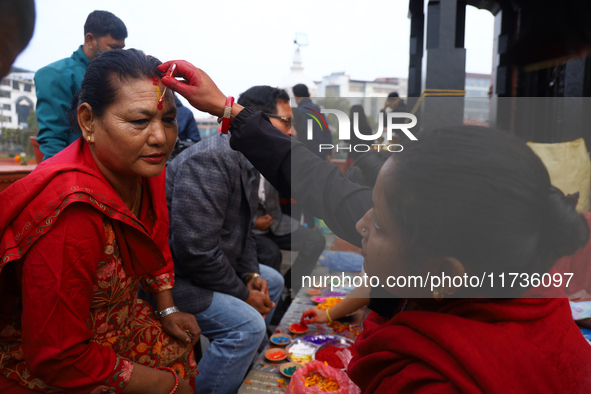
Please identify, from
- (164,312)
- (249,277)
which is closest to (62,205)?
(164,312)

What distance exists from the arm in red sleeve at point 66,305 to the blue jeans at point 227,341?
2.79 ft

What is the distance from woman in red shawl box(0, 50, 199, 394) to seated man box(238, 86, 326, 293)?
1.10m

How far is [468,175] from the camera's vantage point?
0.62m

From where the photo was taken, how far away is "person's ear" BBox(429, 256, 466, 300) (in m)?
0.65

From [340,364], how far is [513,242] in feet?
3.57

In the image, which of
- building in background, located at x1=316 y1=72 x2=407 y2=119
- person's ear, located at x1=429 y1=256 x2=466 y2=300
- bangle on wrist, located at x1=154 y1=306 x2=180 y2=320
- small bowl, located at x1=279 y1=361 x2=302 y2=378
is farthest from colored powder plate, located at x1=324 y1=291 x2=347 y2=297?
building in background, located at x1=316 y1=72 x2=407 y2=119

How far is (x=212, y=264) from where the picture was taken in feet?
6.09

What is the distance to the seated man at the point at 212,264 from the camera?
1.82m

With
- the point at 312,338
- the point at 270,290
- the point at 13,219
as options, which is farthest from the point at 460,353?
the point at 270,290

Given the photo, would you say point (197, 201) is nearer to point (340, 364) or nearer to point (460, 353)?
point (340, 364)

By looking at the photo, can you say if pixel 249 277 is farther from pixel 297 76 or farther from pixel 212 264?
pixel 297 76

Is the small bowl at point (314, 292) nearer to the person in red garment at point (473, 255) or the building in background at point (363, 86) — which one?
the person in red garment at point (473, 255)

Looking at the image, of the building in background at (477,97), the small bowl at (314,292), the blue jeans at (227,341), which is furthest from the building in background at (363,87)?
the blue jeans at (227,341)

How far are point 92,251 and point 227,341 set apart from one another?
106 centimetres
